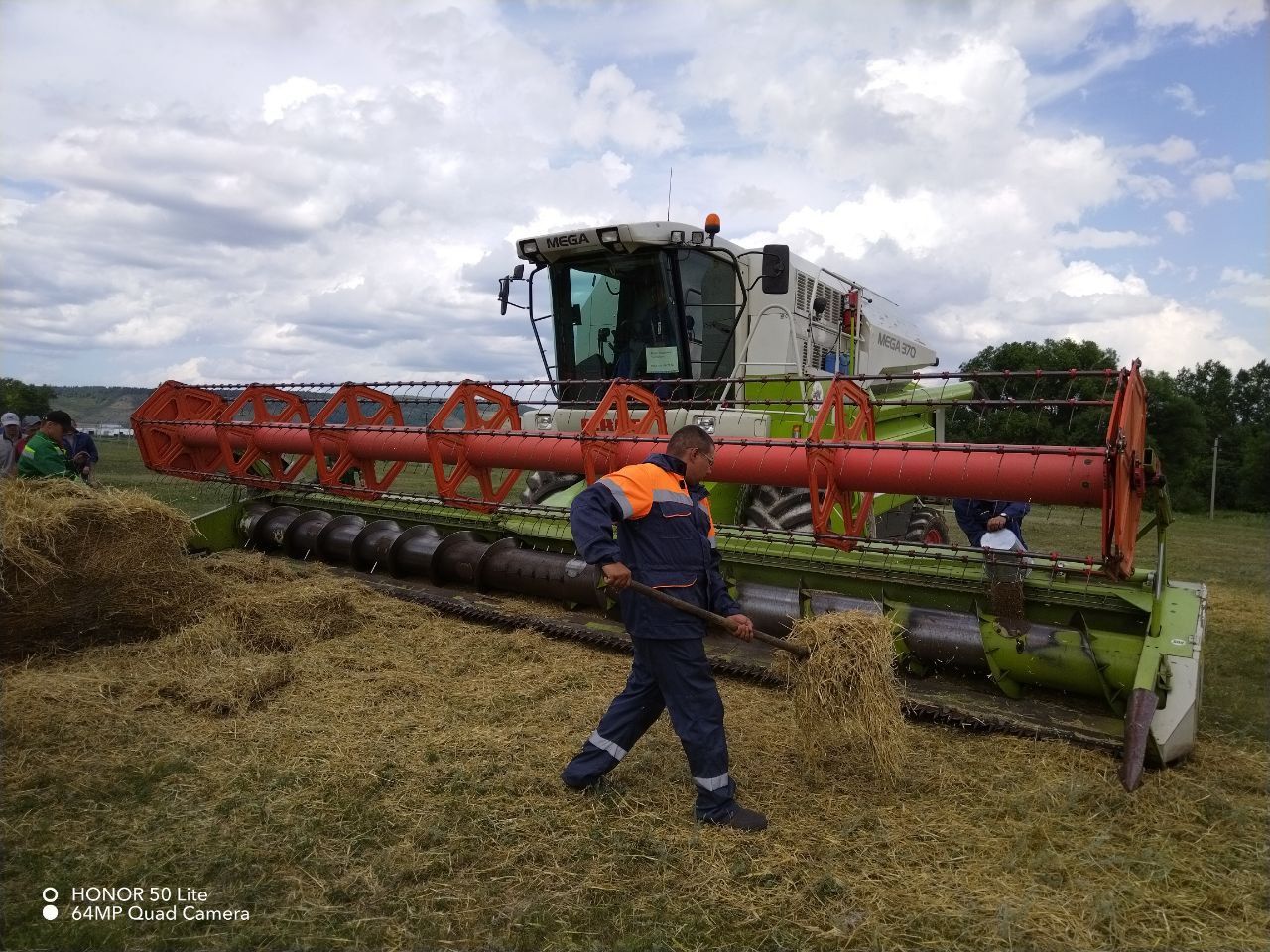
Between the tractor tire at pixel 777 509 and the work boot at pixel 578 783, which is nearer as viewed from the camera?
the work boot at pixel 578 783

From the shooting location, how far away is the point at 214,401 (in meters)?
8.80

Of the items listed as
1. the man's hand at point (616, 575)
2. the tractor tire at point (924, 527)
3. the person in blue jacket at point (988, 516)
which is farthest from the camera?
the tractor tire at point (924, 527)

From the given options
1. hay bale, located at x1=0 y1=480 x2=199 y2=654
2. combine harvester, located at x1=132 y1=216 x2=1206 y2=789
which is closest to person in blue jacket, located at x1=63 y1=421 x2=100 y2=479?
combine harvester, located at x1=132 y1=216 x2=1206 y2=789

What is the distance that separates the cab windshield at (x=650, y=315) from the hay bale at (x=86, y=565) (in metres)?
3.10

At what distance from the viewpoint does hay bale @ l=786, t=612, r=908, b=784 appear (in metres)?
3.61

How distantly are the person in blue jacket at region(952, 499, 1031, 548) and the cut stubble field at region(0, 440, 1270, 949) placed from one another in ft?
5.72

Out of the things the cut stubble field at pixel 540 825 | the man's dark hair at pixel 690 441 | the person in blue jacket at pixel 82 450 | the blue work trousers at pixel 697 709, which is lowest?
the cut stubble field at pixel 540 825

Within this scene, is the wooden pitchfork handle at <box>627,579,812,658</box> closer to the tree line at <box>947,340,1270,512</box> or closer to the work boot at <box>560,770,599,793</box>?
the work boot at <box>560,770,599,793</box>

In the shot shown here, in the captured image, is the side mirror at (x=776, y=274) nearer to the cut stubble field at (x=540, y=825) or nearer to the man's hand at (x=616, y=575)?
the cut stubble field at (x=540, y=825)

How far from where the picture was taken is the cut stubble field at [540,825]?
2.72 metres

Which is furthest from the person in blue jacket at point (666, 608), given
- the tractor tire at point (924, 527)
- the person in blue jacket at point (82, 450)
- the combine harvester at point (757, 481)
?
the person in blue jacket at point (82, 450)

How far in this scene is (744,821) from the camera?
3.33 m

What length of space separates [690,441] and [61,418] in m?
5.34

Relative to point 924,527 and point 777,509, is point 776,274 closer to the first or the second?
point 777,509
